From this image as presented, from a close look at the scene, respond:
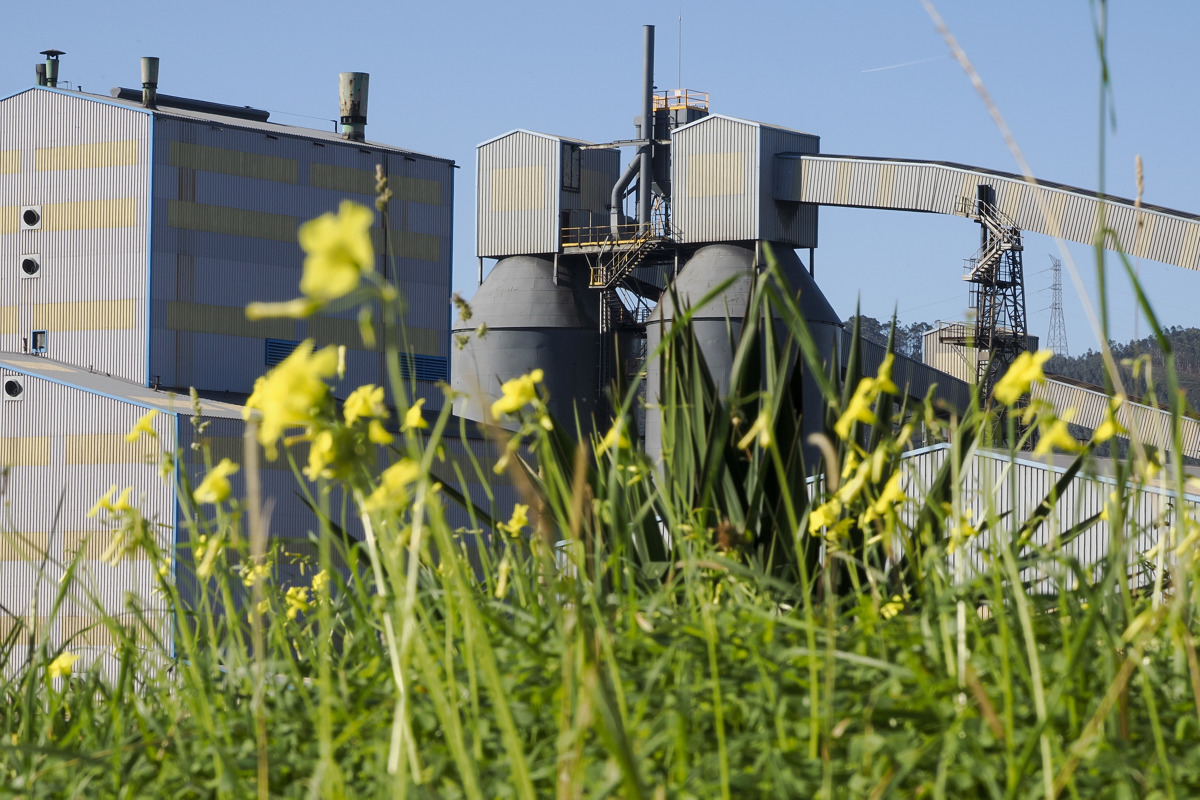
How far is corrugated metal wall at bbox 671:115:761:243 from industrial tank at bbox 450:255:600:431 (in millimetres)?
2801

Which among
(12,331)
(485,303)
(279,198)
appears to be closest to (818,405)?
(485,303)

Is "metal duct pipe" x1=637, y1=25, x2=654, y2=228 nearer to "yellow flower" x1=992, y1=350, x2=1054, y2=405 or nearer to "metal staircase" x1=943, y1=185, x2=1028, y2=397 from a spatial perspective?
"metal staircase" x1=943, y1=185, x2=1028, y2=397

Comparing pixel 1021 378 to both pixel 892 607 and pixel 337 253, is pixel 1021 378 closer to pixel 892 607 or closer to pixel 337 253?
pixel 892 607

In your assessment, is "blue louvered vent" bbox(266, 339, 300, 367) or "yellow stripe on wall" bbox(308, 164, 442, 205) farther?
"yellow stripe on wall" bbox(308, 164, 442, 205)

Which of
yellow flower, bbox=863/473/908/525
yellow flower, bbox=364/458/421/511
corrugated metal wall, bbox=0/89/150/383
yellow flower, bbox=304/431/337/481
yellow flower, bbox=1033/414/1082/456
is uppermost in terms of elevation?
corrugated metal wall, bbox=0/89/150/383

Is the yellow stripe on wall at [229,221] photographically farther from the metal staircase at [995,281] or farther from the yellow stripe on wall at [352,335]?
the metal staircase at [995,281]

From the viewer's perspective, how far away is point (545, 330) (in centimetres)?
2742

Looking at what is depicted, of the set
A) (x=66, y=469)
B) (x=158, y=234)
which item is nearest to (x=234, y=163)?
(x=158, y=234)

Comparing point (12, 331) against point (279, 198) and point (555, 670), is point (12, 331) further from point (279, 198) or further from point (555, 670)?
point (555, 670)

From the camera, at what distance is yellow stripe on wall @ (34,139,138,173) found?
25.4 metres

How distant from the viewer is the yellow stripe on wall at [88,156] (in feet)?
83.3

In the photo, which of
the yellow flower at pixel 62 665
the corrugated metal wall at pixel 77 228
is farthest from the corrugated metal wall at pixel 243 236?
the yellow flower at pixel 62 665

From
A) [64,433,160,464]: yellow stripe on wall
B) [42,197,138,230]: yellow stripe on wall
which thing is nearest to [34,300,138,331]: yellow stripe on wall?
[42,197,138,230]: yellow stripe on wall

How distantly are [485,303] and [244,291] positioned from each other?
17.0ft
